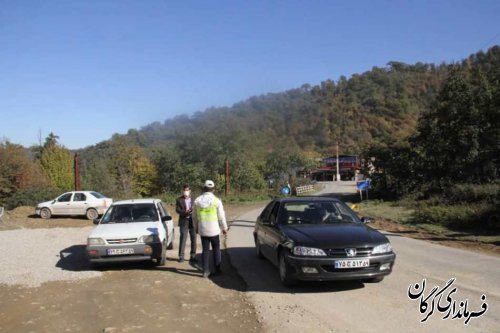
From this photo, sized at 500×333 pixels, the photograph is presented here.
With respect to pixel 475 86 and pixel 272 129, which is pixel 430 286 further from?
pixel 272 129

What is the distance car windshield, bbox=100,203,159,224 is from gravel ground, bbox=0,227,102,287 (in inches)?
46.9

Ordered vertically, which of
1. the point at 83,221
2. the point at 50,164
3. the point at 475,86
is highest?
the point at 475,86

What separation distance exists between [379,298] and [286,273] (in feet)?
4.80

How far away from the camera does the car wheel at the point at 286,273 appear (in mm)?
7270

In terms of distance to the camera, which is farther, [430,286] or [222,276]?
[222,276]

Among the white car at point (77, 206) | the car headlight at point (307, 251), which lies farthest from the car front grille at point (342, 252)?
the white car at point (77, 206)

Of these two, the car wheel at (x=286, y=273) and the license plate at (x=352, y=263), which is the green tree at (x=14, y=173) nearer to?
the car wheel at (x=286, y=273)

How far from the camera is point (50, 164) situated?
59.2 metres

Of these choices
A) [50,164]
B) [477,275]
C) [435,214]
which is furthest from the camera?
[50,164]

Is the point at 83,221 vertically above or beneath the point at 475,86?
beneath

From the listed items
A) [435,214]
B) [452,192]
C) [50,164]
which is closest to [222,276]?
[435,214]

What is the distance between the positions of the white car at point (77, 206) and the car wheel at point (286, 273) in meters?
18.8

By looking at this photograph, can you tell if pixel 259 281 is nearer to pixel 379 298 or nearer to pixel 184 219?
pixel 379 298

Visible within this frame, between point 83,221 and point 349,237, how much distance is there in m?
19.5
